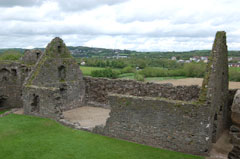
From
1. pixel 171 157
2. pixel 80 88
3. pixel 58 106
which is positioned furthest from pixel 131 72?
pixel 171 157

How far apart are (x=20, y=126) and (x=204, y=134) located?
11148 millimetres

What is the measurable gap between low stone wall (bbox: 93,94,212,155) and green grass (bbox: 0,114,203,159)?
1.46 ft

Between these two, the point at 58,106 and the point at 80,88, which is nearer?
the point at 58,106

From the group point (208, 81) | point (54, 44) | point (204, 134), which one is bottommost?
point (204, 134)

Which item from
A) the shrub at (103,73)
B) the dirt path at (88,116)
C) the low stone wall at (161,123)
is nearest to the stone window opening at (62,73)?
the dirt path at (88,116)

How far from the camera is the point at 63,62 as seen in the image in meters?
20.1

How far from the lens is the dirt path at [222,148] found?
11.0 meters

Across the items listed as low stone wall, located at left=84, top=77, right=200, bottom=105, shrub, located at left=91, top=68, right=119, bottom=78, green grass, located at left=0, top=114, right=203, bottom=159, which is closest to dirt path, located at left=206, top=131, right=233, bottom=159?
green grass, located at left=0, top=114, right=203, bottom=159

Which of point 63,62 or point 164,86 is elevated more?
point 63,62

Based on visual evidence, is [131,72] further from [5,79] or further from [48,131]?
[48,131]

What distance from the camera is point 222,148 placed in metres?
12.0

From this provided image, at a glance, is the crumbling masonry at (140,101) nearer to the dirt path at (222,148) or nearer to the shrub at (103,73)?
the dirt path at (222,148)

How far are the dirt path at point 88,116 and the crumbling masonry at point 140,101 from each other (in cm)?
95

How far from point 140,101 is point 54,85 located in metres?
9.73
